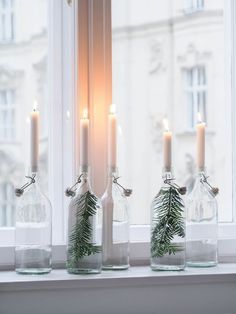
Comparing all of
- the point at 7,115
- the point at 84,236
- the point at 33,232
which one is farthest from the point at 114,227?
the point at 7,115

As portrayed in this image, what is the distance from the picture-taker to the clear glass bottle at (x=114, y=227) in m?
1.90

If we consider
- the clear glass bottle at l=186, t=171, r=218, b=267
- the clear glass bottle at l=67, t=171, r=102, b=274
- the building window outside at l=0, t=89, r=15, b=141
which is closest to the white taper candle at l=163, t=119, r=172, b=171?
the clear glass bottle at l=186, t=171, r=218, b=267

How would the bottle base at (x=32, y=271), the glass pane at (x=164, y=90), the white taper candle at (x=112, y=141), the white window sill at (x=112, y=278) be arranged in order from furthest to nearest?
1. the glass pane at (x=164, y=90)
2. the white taper candle at (x=112, y=141)
3. the bottle base at (x=32, y=271)
4. the white window sill at (x=112, y=278)

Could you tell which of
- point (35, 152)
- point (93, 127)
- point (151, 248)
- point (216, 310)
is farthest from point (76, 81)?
point (216, 310)

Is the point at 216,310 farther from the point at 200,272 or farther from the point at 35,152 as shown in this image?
the point at 35,152

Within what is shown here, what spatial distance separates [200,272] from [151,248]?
144 millimetres

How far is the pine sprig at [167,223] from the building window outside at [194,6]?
1.92ft

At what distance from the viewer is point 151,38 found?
2133 millimetres

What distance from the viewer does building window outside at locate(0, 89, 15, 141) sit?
6.66ft

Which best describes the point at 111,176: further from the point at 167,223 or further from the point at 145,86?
the point at 145,86

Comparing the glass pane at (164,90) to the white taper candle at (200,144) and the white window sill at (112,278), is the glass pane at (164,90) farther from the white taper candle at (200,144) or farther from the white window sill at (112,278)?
the white window sill at (112,278)

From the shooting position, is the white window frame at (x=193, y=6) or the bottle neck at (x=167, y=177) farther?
the white window frame at (x=193, y=6)

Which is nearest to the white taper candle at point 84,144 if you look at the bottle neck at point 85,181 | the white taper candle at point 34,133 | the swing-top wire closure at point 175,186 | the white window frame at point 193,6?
the bottle neck at point 85,181

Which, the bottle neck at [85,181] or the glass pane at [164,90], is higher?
the glass pane at [164,90]
